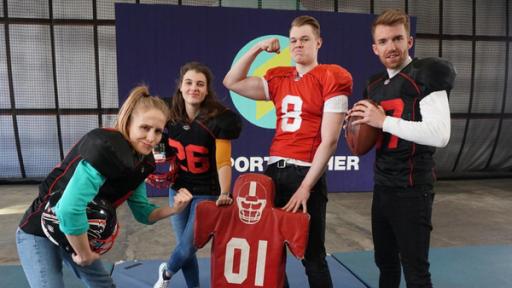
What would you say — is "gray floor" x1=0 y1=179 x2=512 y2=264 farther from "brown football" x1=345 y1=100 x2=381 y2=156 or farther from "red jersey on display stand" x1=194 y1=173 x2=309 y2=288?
"brown football" x1=345 y1=100 x2=381 y2=156

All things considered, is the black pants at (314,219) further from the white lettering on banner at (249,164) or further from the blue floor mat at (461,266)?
the white lettering on banner at (249,164)

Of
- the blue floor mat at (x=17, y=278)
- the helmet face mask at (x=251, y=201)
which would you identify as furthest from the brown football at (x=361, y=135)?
the blue floor mat at (x=17, y=278)

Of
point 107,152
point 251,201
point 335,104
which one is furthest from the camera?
point 251,201

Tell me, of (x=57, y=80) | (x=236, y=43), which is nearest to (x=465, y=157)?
(x=236, y=43)

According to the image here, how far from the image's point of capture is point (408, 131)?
1667mm

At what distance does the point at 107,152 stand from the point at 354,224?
3446 mm

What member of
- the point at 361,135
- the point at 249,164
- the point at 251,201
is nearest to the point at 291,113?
the point at 361,135

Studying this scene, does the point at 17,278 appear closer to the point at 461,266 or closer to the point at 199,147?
the point at 199,147

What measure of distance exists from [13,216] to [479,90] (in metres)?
7.21

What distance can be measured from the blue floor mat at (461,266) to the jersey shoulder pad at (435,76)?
149 centimetres

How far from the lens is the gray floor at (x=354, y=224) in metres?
3.58

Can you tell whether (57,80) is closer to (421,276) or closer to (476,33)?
(421,276)

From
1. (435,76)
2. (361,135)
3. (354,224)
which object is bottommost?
(354,224)

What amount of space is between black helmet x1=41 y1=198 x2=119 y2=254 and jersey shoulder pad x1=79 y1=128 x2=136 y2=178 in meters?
0.16
